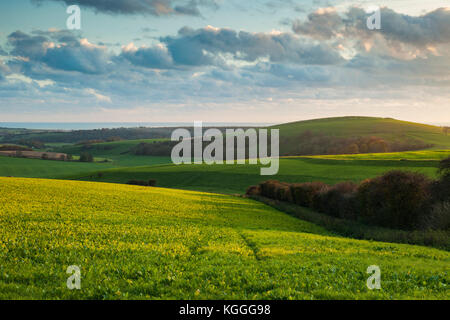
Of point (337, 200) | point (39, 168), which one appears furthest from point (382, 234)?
point (39, 168)

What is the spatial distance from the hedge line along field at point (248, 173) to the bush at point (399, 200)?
30742mm

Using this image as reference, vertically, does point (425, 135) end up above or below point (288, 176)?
above

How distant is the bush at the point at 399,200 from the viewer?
3850cm

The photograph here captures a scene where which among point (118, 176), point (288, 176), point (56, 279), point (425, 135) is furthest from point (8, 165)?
point (425, 135)

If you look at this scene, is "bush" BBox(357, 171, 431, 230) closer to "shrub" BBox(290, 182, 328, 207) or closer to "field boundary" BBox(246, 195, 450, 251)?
"field boundary" BBox(246, 195, 450, 251)

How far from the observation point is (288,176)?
8512 centimetres

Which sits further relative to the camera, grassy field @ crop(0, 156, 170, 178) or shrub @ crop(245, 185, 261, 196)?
grassy field @ crop(0, 156, 170, 178)

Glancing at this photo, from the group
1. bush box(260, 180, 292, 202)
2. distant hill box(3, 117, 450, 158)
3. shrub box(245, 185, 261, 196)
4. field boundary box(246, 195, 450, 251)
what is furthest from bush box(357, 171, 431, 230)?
distant hill box(3, 117, 450, 158)

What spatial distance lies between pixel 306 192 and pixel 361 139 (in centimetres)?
10521

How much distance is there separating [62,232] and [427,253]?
21.7 meters

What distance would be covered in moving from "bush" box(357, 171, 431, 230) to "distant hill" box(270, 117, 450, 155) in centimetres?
10194

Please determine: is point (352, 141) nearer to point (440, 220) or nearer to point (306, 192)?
point (306, 192)

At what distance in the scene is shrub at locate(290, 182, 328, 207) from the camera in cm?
5800
